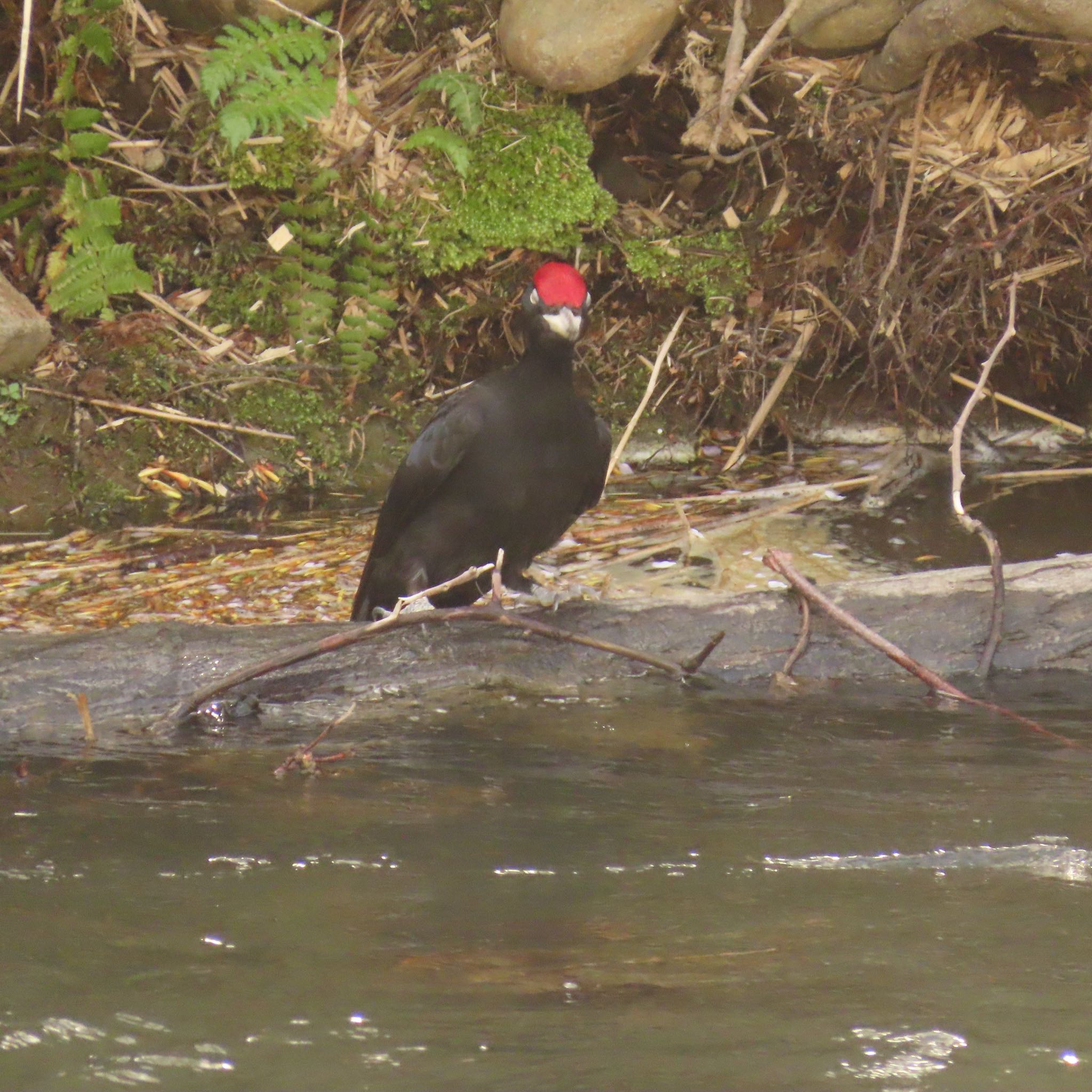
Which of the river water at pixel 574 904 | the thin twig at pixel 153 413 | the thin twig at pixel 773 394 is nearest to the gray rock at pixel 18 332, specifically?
the thin twig at pixel 153 413

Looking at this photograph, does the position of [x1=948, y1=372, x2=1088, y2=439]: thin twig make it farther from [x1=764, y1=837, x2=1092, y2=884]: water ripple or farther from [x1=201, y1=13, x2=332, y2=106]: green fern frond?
[x1=764, y1=837, x2=1092, y2=884]: water ripple

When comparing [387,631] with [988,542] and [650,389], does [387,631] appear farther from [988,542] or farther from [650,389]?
[650,389]

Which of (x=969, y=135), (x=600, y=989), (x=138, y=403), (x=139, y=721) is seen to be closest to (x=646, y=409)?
(x=969, y=135)

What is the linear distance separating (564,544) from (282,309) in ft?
5.69

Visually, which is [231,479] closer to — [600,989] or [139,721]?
[139,721]

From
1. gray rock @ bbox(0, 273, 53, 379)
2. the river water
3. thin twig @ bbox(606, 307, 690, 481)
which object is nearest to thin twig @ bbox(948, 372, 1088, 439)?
thin twig @ bbox(606, 307, 690, 481)

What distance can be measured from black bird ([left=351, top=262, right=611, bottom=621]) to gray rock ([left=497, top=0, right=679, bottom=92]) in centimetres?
199

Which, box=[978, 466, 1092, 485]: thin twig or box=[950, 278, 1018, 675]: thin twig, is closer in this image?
box=[950, 278, 1018, 675]: thin twig

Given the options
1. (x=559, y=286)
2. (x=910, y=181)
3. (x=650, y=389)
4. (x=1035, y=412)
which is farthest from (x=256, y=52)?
(x=1035, y=412)

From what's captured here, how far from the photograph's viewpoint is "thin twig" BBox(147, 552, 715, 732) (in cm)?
294

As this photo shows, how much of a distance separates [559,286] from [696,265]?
8.25 feet

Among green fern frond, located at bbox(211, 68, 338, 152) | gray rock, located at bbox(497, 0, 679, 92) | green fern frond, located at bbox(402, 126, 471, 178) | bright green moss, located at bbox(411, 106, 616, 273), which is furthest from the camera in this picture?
bright green moss, located at bbox(411, 106, 616, 273)

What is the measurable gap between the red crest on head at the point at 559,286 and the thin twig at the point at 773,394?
2336mm

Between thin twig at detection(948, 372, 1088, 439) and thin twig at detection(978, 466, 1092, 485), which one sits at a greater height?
thin twig at detection(948, 372, 1088, 439)
